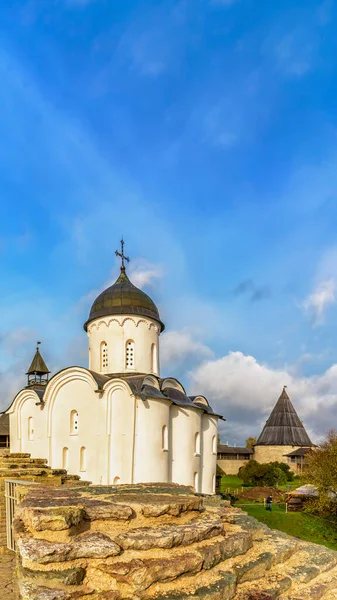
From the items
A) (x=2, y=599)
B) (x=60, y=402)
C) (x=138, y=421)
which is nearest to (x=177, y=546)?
(x=2, y=599)

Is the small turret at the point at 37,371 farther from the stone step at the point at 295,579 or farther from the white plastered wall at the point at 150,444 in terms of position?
the stone step at the point at 295,579

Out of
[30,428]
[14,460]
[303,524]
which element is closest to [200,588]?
[14,460]

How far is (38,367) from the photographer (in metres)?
35.4

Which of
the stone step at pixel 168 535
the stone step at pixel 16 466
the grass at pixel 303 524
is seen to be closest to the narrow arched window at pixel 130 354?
the grass at pixel 303 524

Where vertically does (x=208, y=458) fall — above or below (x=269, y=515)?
above

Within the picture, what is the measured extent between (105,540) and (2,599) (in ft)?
10.1

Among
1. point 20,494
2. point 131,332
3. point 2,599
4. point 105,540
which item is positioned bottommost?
point 2,599

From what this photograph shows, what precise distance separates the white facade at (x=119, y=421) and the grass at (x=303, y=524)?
3.26m

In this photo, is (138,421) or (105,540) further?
(138,421)

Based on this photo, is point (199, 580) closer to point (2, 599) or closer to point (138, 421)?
point (2, 599)

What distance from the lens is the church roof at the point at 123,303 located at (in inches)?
963

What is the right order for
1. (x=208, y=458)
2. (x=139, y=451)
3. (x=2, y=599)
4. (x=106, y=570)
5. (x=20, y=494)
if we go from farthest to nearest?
1. (x=208, y=458)
2. (x=139, y=451)
3. (x=20, y=494)
4. (x=2, y=599)
5. (x=106, y=570)

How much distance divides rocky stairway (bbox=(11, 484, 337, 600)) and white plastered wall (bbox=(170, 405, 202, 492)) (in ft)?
50.9

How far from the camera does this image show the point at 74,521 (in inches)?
173
